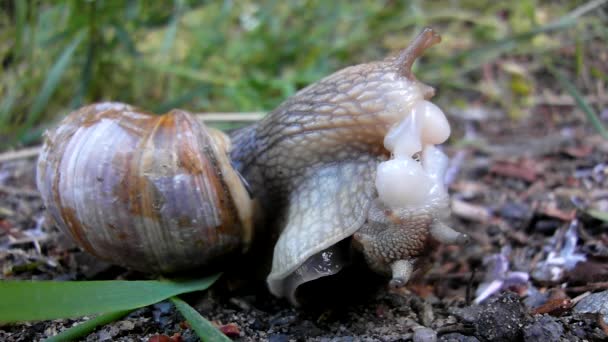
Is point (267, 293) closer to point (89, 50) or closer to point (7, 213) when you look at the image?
point (7, 213)

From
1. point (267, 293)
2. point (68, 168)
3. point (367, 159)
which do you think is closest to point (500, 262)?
point (367, 159)

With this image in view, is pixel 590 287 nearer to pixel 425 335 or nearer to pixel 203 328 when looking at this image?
pixel 425 335

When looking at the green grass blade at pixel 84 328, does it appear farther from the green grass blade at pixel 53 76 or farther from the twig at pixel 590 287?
the green grass blade at pixel 53 76

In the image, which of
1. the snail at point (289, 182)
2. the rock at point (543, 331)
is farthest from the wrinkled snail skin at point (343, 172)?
the rock at point (543, 331)

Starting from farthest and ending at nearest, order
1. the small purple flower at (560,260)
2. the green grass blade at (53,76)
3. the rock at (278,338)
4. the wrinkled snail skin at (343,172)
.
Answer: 1. the green grass blade at (53,76)
2. the small purple flower at (560,260)
3. the wrinkled snail skin at (343,172)
4. the rock at (278,338)

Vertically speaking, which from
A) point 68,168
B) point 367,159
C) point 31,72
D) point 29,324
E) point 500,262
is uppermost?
point 31,72

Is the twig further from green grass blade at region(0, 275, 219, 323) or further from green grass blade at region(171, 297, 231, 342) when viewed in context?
green grass blade at region(0, 275, 219, 323)
